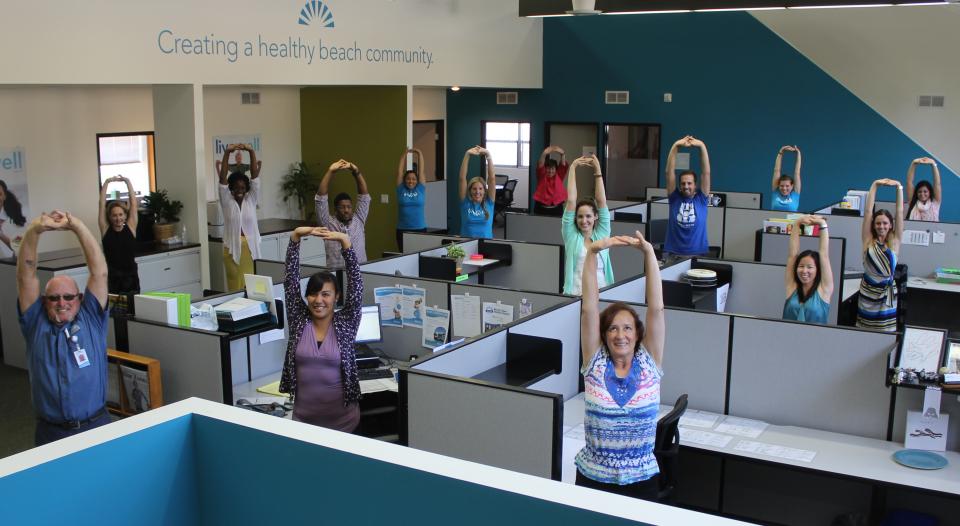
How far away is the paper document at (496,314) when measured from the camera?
215 inches

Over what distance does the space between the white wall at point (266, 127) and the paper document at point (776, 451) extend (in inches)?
306

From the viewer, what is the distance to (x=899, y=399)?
4477 mm

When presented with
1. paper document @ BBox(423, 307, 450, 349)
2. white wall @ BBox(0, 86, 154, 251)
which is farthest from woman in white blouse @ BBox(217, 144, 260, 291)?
paper document @ BBox(423, 307, 450, 349)

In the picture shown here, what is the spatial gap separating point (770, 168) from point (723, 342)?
888 centimetres

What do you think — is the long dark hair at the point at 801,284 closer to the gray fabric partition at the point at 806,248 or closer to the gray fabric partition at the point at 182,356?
the gray fabric partition at the point at 806,248

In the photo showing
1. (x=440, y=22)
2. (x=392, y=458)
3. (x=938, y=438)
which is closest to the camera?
(x=392, y=458)

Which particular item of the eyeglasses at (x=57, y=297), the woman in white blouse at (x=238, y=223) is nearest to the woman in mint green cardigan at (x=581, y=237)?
the eyeglasses at (x=57, y=297)

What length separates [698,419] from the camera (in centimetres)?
479

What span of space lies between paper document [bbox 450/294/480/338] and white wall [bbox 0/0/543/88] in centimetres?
420

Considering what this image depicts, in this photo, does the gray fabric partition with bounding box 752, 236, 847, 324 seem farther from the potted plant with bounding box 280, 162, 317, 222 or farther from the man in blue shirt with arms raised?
the potted plant with bounding box 280, 162, 317, 222

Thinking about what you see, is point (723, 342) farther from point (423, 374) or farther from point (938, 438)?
point (423, 374)

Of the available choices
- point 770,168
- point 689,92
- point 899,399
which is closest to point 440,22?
point 689,92

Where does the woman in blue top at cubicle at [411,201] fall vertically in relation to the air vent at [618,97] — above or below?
below

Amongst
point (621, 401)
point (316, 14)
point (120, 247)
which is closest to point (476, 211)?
point (120, 247)
